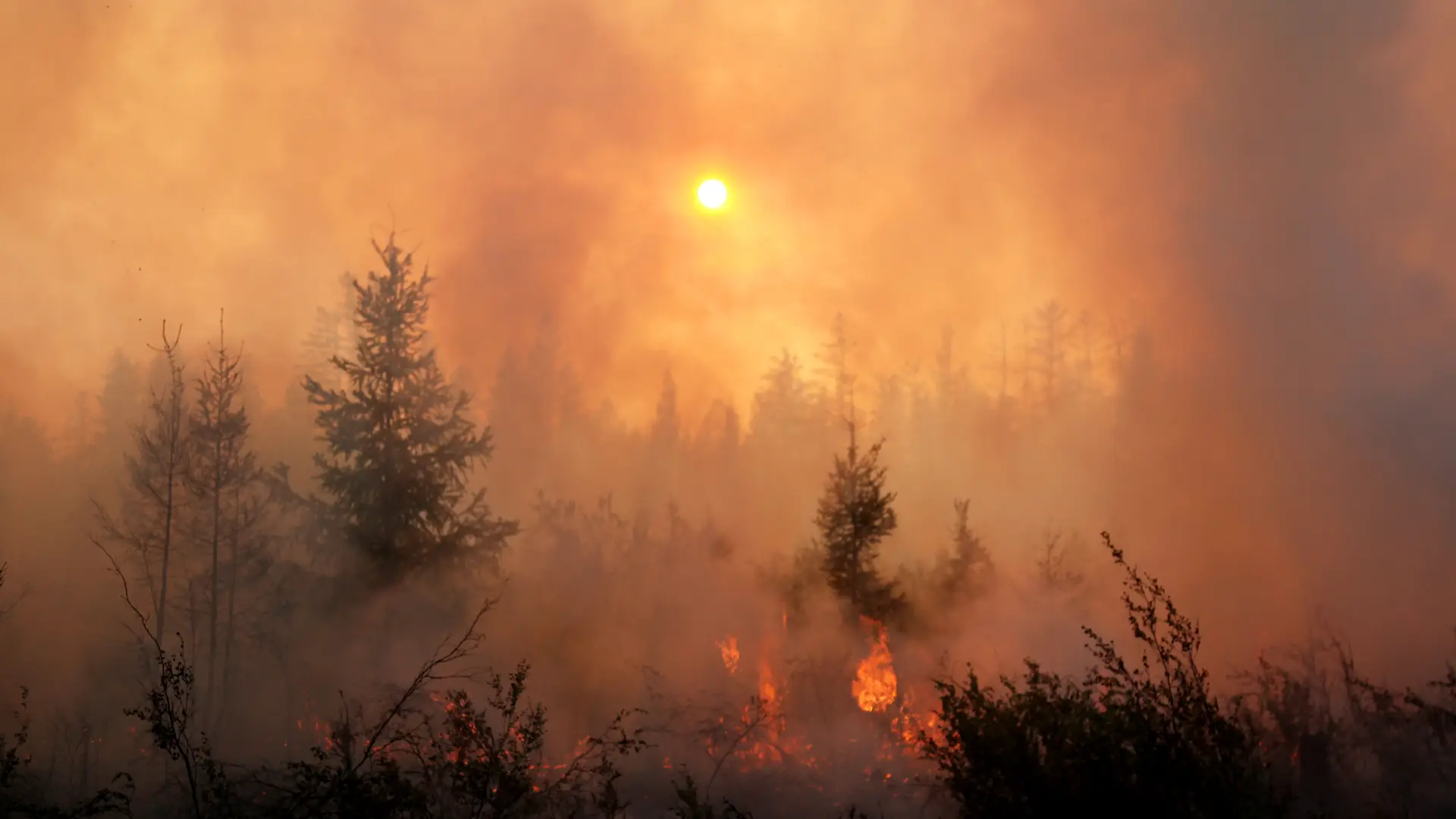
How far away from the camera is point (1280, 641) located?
2206cm

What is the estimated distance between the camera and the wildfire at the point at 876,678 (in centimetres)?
1692

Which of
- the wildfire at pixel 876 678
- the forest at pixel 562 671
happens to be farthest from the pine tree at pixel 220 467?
the wildfire at pixel 876 678

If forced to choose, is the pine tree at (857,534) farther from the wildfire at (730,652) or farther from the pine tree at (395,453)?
the pine tree at (395,453)

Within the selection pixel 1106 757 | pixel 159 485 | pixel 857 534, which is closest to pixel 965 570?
pixel 857 534

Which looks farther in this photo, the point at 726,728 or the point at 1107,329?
the point at 1107,329

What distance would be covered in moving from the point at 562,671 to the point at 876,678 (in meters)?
7.42

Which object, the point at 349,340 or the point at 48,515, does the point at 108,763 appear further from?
the point at 349,340

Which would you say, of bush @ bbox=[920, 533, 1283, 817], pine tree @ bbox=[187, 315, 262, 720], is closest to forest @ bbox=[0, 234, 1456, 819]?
bush @ bbox=[920, 533, 1283, 817]

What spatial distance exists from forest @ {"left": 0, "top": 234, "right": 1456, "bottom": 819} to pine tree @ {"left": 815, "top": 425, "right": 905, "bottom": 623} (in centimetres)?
8

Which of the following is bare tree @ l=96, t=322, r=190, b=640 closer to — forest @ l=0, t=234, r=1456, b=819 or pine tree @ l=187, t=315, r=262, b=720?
forest @ l=0, t=234, r=1456, b=819

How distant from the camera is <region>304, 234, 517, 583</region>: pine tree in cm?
1382

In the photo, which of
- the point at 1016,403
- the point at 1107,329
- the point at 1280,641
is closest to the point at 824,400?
the point at 1016,403

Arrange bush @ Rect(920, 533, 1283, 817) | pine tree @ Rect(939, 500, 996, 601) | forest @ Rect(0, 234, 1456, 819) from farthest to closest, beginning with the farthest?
pine tree @ Rect(939, 500, 996, 601) → forest @ Rect(0, 234, 1456, 819) → bush @ Rect(920, 533, 1283, 817)

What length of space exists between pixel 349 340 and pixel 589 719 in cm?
2855
